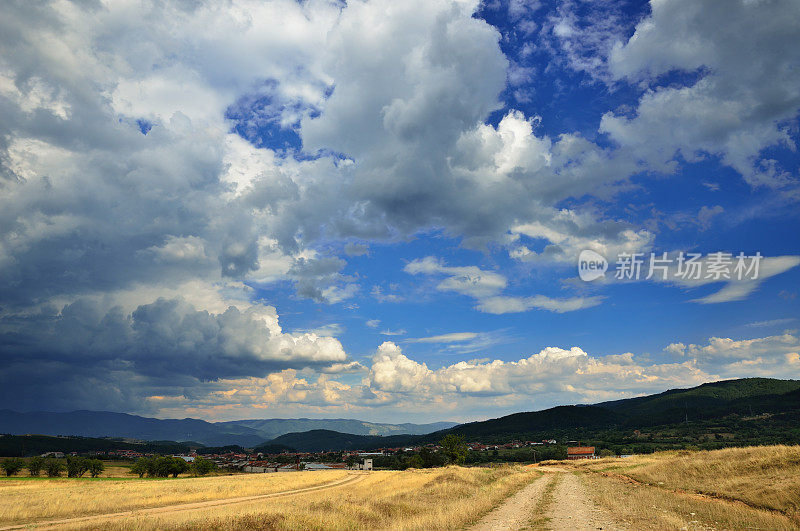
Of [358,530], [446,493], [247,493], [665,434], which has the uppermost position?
[358,530]

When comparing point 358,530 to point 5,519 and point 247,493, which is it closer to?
point 5,519

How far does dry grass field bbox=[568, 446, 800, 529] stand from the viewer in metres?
19.7

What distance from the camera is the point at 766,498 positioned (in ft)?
76.3

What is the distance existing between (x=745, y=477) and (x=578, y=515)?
1585 centimetres

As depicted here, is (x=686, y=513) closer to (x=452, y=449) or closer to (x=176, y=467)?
(x=452, y=449)

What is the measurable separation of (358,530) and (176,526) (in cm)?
975

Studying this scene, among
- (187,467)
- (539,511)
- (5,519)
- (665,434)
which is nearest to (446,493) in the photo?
(539,511)

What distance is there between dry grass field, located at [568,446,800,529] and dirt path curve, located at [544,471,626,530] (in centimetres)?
93

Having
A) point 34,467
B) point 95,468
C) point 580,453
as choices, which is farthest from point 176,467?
point 580,453

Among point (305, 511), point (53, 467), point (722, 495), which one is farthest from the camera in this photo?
point (53, 467)

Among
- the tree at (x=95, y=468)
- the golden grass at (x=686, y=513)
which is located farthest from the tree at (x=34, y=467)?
the golden grass at (x=686, y=513)

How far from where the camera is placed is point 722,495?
27391 millimetres

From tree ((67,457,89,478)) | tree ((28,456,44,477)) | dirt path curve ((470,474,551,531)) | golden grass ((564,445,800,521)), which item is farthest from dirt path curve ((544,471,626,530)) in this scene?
tree ((28,456,44,477))

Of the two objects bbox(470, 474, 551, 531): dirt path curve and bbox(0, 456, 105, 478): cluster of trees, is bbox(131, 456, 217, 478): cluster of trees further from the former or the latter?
bbox(470, 474, 551, 531): dirt path curve
